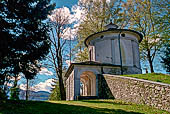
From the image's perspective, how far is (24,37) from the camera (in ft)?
32.2

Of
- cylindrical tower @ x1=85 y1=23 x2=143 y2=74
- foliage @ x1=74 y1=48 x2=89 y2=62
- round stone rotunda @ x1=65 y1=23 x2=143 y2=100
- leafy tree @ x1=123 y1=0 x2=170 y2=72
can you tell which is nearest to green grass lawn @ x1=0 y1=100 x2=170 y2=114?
round stone rotunda @ x1=65 y1=23 x2=143 y2=100

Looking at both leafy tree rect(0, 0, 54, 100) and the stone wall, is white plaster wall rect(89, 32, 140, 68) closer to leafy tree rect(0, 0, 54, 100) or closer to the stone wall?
the stone wall

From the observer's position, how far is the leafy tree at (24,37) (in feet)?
31.2

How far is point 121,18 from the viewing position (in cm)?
2867

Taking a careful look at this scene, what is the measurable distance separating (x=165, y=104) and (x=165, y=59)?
17973 mm

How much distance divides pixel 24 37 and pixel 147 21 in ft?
70.1

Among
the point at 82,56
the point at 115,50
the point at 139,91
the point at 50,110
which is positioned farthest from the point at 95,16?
the point at 50,110

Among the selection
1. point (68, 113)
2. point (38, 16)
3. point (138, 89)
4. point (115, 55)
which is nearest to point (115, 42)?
point (115, 55)

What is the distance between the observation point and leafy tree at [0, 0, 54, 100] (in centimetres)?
950

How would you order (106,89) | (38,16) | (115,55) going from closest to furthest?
(38,16) → (106,89) → (115,55)

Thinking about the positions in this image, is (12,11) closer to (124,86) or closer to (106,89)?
(124,86)

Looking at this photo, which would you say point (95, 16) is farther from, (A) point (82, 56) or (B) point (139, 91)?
(B) point (139, 91)

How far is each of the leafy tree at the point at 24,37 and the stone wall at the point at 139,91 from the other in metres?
6.26

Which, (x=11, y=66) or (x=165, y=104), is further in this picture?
(x=11, y=66)
